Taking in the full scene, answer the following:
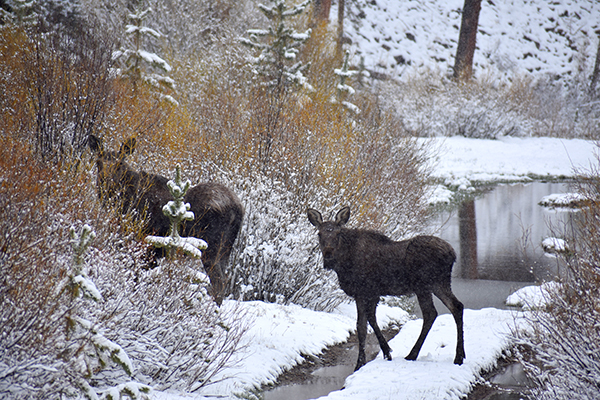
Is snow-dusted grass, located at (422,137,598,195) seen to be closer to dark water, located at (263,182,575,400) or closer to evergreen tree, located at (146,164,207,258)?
dark water, located at (263,182,575,400)

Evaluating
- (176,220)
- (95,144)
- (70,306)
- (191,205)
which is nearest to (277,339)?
(191,205)

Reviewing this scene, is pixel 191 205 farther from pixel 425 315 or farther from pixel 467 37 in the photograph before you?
pixel 467 37

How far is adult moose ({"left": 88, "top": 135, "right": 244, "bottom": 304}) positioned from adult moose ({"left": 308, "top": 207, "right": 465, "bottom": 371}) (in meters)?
1.15

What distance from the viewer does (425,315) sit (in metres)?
6.13

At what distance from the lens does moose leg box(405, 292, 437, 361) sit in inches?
236

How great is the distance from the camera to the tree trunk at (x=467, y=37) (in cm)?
3064

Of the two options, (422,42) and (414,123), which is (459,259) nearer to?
(414,123)

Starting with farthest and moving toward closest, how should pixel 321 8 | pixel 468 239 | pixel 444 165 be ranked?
pixel 321 8 → pixel 444 165 → pixel 468 239

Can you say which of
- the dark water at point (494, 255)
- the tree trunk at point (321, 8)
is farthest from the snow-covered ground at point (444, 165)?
the tree trunk at point (321, 8)

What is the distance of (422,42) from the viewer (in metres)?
43.1

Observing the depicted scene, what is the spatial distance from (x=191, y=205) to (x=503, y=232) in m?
12.6

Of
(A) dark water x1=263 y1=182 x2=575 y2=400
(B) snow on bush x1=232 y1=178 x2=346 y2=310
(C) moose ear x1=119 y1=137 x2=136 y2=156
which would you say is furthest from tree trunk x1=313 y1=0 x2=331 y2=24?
(C) moose ear x1=119 y1=137 x2=136 y2=156

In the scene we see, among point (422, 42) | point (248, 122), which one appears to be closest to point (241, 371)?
point (248, 122)

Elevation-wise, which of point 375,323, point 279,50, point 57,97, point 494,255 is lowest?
point 494,255
